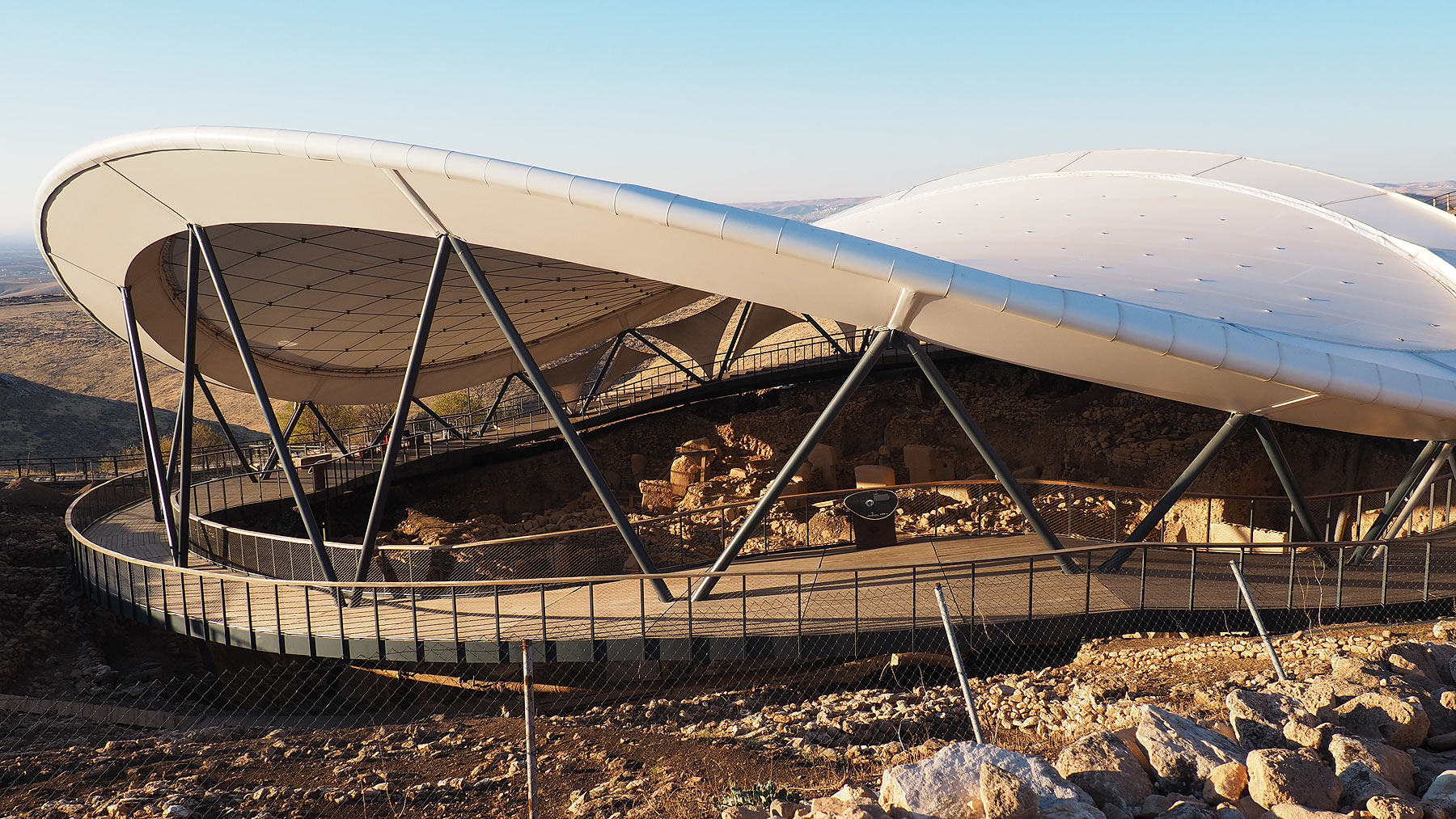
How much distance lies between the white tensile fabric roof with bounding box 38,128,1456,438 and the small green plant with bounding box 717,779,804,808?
5.30 m

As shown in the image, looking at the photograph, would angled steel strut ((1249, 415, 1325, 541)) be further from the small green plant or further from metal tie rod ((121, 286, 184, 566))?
metal tie rod ((121, 286, 184, 566))

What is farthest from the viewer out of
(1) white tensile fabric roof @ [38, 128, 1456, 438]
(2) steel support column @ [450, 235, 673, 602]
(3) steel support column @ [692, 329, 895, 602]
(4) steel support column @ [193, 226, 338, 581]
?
(4) steel support column @ [193, 226, 338, 581]

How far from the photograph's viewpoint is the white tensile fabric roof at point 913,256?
10.1 meters

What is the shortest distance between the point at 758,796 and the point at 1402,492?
12.5m

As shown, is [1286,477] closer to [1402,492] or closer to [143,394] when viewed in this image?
[1402,492]

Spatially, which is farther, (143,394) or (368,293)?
(368,293)

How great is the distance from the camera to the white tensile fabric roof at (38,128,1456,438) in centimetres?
1012

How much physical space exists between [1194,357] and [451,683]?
10.5m

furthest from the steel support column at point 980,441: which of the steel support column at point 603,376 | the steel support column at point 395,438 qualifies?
the steel support column at point 603,376

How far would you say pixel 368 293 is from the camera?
2027 cm

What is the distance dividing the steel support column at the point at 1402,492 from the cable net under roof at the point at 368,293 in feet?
49.6

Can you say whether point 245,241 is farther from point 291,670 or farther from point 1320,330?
point 1320,330

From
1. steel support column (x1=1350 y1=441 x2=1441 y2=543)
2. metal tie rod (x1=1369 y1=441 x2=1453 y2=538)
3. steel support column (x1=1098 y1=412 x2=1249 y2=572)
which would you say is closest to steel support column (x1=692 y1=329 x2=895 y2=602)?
steel support column (x1=1098 y1=412 x2=1249 y2=572)

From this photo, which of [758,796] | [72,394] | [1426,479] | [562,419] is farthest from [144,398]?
[72,394]
